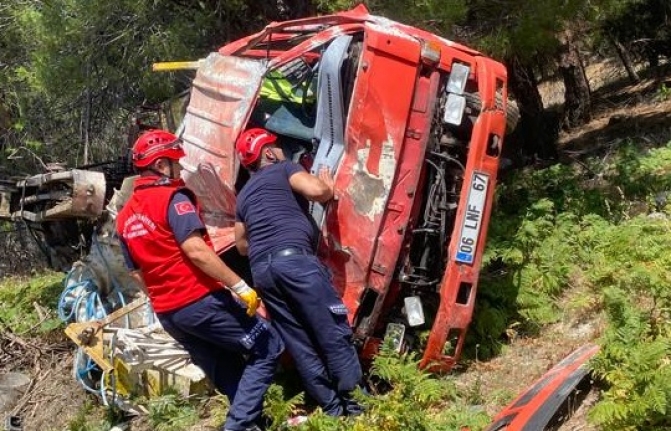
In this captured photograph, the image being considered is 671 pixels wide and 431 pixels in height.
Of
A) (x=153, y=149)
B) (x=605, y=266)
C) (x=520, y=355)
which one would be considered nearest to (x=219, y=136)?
(x=153, y=149)

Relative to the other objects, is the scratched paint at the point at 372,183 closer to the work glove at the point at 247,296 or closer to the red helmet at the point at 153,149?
the work glove at the point at 247,296

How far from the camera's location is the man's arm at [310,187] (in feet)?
18.8

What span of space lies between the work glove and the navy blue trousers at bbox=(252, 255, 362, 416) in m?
0.23

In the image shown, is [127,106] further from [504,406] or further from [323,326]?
[504,406]

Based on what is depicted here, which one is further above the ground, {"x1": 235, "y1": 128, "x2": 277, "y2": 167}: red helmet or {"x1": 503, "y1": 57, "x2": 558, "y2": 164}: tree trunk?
{"x1": 503, "y1": 57, "x2": 558, "y2": 164}: tree trunk

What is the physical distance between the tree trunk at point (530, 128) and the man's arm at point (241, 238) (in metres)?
5.97

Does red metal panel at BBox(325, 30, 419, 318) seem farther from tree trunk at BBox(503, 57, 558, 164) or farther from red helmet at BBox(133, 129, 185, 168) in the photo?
tree trunk at BBox(503, 57, 558, 164)

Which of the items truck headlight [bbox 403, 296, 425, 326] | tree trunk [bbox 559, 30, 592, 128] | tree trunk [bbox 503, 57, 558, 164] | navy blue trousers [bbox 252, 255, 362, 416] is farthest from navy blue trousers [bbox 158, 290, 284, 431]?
tree trunk [bbox 559, 30, 592, 128]

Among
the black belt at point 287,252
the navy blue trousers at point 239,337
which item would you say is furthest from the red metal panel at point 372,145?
the navy blue trousers at point 239,337

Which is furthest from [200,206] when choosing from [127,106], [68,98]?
[68,98]

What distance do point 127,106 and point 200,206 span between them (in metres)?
5.20

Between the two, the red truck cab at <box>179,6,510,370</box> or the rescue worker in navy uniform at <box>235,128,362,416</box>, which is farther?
the red truck cab at <box>179,6,510,370</box>

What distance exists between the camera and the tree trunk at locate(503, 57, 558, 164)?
11.2m

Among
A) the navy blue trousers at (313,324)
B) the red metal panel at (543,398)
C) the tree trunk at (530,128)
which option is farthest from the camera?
the tree trunk at (530,128)
